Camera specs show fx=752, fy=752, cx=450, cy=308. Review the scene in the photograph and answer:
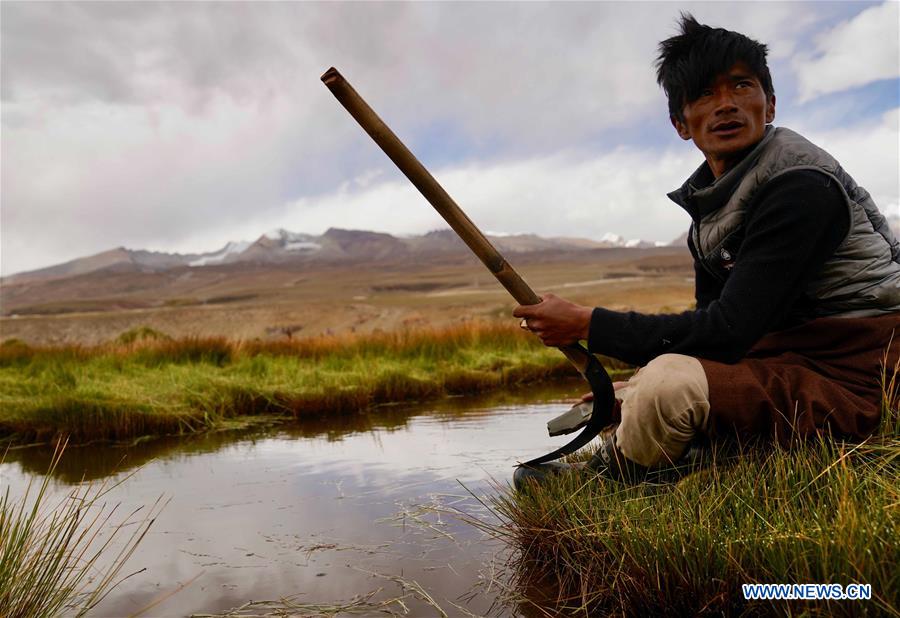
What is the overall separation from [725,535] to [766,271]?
0.83 meters

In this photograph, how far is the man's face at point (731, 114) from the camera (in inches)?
103

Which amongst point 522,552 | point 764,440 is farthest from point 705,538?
point 522,552

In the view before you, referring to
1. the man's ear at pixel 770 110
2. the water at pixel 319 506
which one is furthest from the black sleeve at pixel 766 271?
the water at pixel 319 506

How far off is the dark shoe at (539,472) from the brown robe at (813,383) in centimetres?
64

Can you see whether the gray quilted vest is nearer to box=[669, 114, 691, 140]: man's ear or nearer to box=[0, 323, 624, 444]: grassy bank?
box=[669, 114, 691, 140]: man's ear

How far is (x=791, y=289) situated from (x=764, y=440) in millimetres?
499

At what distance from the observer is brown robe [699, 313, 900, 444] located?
2.34m

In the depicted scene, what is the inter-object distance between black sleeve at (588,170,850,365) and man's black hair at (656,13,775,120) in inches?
20.8

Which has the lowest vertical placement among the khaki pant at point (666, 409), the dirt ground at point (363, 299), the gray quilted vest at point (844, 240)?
the dirt ground at point (363, 299)

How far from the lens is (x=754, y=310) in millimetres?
2320

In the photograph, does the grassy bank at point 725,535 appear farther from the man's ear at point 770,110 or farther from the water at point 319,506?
the man's ear at point 770,110

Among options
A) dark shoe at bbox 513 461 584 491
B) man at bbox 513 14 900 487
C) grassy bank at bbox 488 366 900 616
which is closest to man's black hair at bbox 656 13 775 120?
man at bbox 513 14 900 487

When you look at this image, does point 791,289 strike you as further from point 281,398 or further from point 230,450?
point 281,398

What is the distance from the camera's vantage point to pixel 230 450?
5.05m
